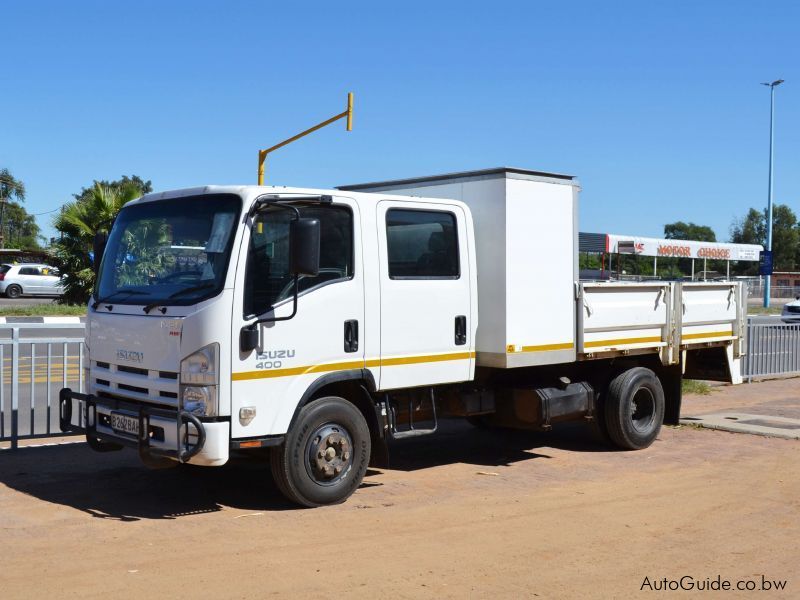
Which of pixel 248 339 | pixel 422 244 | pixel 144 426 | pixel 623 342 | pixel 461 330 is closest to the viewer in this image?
pixel 248 339

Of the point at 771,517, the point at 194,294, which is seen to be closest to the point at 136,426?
the point at 194,294

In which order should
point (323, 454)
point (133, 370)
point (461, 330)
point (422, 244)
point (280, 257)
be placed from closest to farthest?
point (280, 257), point (133, 370), point (323, 454), point (422, 244), point (461, 330)

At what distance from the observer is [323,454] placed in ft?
23.2

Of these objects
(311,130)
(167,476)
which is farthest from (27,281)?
(167,476)

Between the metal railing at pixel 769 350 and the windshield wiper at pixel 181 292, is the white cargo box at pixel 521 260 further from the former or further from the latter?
the metal railing at pixel 769 350

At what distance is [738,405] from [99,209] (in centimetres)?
1908

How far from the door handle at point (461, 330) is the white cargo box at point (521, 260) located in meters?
0.27

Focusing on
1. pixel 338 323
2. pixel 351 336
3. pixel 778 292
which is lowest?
pixel 351 336

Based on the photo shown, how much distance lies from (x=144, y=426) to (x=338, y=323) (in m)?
1.67

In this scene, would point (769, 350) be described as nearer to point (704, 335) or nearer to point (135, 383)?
point (704, 335)

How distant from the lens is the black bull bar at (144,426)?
251 inches

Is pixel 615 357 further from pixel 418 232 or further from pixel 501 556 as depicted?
pixel 501 556

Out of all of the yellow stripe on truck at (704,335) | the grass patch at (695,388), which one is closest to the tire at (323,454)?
the yellow stripe on truck at (704,335)

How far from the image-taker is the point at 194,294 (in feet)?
21.6
